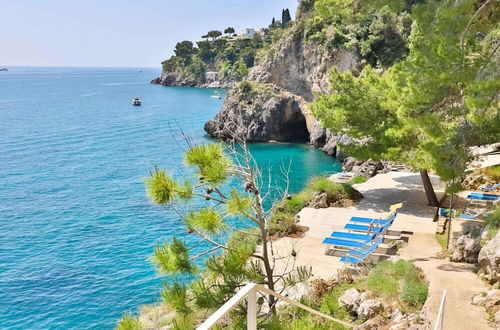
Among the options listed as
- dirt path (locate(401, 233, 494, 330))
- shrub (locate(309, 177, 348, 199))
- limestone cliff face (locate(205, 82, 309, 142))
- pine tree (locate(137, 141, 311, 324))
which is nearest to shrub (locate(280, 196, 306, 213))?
shrub (locate(309, 177, 348, 199))

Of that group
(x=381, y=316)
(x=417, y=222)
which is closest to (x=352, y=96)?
(x=417, y=222)

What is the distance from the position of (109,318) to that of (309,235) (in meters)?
7.27

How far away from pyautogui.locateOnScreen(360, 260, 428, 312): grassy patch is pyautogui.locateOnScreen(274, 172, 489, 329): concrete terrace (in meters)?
0.26

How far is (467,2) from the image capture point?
9.11 m

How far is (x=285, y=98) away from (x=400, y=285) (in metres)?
39.2

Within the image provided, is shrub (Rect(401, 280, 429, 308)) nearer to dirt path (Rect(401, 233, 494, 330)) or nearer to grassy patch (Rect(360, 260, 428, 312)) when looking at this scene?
grassy patch (Rect(360, 260, 428, 312))

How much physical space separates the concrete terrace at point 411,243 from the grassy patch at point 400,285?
26cm

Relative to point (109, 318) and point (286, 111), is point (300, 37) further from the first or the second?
point (109, 318)

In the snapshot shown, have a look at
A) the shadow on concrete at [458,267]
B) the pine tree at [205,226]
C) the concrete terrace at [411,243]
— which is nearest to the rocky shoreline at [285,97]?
the concrete terrace at [411,243]

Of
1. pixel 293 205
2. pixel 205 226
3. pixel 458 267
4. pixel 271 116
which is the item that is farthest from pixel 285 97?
pixel 205 226

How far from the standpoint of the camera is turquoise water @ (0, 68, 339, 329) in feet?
51.4

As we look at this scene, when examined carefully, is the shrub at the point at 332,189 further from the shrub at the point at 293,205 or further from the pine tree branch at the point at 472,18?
the pine tree branch at the point at 472,18

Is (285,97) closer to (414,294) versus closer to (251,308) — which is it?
(414,294)

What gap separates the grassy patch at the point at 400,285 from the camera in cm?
865
